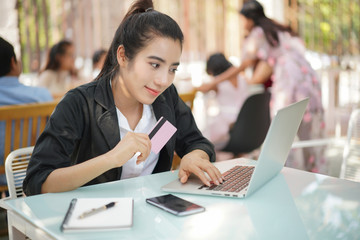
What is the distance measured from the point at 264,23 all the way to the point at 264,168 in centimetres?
234

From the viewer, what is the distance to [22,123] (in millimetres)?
2168

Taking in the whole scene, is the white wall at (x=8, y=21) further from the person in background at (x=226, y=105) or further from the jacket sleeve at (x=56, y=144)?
the jacket sleeve at (x=56, y=144)

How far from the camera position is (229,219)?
98cm

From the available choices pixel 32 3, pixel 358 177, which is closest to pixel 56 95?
pixel 32 3

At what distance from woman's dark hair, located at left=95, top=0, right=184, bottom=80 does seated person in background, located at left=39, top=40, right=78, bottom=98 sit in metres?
2.72

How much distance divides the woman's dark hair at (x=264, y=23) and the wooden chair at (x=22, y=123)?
68.4 inches

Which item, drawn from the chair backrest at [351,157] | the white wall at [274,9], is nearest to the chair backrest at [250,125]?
the chair backrest at [351,157]

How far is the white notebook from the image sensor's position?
0.90 metres

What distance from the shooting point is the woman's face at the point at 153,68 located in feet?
4.43

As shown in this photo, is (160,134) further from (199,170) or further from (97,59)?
(97,59)

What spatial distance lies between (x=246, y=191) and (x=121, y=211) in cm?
34

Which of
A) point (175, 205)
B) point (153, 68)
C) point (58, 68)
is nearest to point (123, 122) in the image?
point (153, 68)

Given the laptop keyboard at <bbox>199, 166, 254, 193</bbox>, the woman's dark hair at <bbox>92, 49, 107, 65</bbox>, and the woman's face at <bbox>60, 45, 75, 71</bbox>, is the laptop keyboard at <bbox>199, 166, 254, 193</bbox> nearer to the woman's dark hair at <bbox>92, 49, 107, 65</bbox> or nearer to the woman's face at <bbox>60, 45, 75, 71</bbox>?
the woman's face at <bbox>60, 45, 75, 71</bbox>

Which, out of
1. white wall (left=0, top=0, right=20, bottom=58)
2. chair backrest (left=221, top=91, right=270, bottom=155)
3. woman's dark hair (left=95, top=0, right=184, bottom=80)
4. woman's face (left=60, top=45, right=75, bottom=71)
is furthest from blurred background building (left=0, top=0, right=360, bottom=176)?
woman's dark hair (left=95, top=0, right=184, bottom=80)
